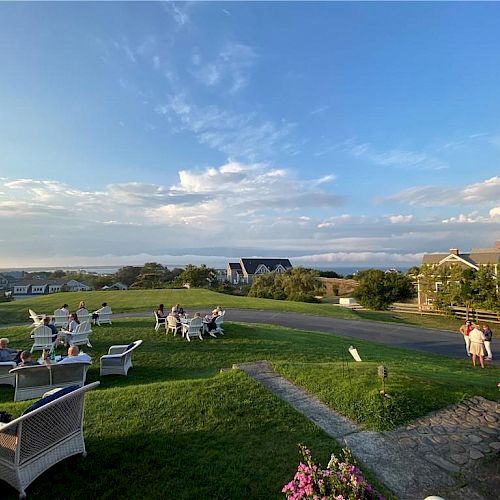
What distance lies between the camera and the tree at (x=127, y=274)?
7350cm

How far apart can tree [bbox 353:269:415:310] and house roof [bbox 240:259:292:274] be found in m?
51.5

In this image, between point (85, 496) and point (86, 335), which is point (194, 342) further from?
point (85, 496)

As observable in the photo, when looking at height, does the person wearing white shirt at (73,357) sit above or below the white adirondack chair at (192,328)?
above

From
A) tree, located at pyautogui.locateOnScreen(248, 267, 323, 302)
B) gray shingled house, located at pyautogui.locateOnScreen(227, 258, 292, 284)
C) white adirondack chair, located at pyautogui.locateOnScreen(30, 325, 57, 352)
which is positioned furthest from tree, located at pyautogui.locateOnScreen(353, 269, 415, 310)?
gray shingled house, located at pyautogui.locateOnScreen(227, 258, 292, 284)

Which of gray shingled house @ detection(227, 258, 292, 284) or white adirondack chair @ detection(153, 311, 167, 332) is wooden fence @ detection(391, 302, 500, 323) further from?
gray shingled house @ detection(227, 258, 292, 284)

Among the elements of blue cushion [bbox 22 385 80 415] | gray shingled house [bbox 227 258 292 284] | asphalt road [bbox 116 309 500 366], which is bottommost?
asphalt road [bbox 116 309 500 366]

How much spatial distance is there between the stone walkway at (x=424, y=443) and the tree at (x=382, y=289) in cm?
2924

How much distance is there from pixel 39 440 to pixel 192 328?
8880 millimetres

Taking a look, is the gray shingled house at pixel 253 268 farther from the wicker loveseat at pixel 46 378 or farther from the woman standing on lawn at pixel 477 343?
the wicker loveseat at pixel 46 378

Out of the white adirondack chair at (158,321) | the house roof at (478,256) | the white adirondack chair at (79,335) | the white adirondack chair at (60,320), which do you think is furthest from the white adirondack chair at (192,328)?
the house roof at (478,256)

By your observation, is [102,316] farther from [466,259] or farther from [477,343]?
[466,259]

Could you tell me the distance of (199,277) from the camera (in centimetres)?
5834

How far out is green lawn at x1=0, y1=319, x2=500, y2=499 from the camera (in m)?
3.91

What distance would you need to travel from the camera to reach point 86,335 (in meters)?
11.6
